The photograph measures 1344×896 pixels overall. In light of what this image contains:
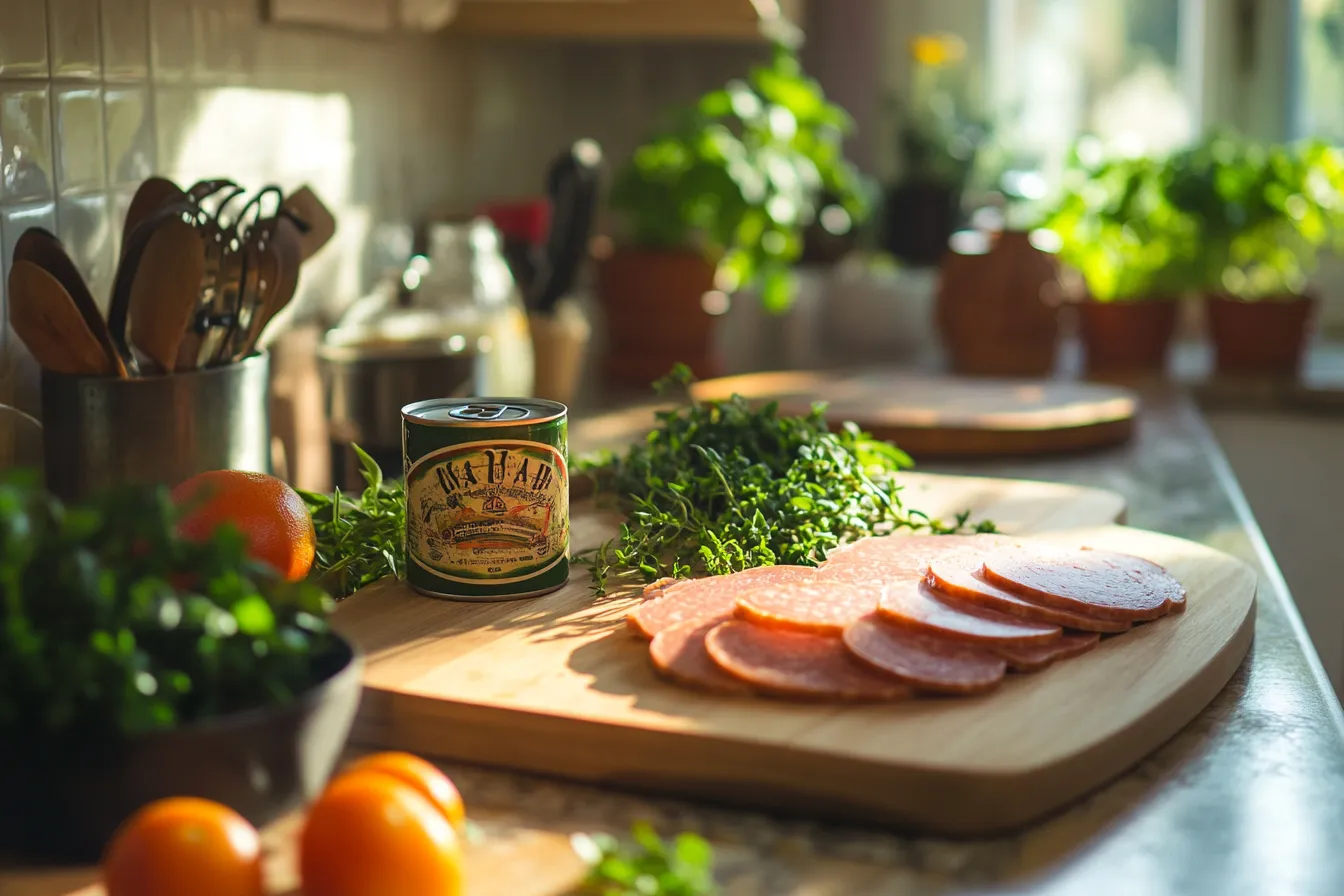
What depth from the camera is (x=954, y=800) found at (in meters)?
0.73

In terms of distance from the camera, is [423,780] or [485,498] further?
[485,498]

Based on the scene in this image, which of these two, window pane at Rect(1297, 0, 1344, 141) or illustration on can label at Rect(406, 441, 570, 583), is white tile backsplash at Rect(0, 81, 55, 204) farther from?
window pane at Rect(1297, 0, 1344, 141)

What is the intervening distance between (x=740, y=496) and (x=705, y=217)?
1.05 metres

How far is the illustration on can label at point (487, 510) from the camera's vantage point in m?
0.95

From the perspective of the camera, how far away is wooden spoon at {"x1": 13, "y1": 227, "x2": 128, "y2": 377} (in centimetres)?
103

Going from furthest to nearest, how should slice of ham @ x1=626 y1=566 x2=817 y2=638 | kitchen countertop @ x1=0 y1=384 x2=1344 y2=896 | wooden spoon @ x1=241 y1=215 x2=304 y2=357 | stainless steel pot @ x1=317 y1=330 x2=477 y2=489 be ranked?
1. stainless steel pot @ x1=317 y1=330 x2=477 y2=489
2. wooden spoon @ x1=241 y1=215 x2=304 y2=357
3. slice of ham @ x1=626 y1=566 x2=817 y2=638
4. kitchen countertop @ x1=0 y1=384 x2=1344 y2=896


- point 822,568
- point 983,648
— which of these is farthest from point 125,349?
point 983,648

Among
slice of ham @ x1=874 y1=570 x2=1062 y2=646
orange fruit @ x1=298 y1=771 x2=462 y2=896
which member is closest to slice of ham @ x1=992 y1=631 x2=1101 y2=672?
slice of ham @ x1=874 y1=570 x2=1062 y2=646

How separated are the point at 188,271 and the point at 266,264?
10cm

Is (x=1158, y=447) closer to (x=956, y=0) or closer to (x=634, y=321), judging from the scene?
(x=634, y=321)

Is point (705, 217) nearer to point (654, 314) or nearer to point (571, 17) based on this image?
point (654, 314)

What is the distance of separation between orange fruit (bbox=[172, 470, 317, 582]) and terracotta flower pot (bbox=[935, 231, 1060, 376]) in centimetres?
143

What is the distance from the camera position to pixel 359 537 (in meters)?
1.09

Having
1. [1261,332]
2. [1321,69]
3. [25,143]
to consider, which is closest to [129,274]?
[25,143]
